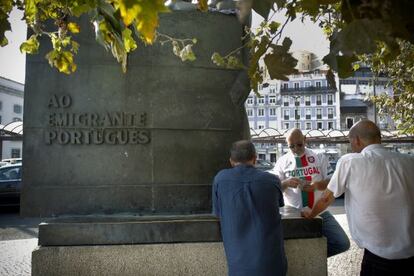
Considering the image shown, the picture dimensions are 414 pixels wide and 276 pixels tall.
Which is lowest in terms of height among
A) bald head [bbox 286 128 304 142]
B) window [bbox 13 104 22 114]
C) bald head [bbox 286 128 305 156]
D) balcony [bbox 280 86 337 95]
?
bald head [bbox 286 128 305 156]

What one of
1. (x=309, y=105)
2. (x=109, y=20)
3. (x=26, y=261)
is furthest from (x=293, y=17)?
(x=309, y=105)

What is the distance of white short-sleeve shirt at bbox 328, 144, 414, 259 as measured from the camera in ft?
10.7

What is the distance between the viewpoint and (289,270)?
3.75m

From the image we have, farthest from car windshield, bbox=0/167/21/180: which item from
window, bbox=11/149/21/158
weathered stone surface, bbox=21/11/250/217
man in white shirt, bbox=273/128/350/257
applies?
window, bbox=11/149/21/158

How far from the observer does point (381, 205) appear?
330 cm

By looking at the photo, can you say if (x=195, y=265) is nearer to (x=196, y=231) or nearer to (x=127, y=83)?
(x=196, y=231)

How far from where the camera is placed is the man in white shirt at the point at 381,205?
3244 mm

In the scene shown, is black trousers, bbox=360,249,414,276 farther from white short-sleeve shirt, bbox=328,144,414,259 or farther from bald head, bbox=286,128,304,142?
bald head, bbox=286,128,304,142

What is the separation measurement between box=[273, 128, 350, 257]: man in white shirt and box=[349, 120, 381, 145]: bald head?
840mm

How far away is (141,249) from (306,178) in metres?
2.07

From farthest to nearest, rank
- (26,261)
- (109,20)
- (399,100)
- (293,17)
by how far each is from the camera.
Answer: (399,100)
(26,261)
(293,17)
(109,20)

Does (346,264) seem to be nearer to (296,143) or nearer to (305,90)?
(296,143)

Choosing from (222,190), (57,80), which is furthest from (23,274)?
(222,190)

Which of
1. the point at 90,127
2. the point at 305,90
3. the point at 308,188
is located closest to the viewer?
the point at 308,188
